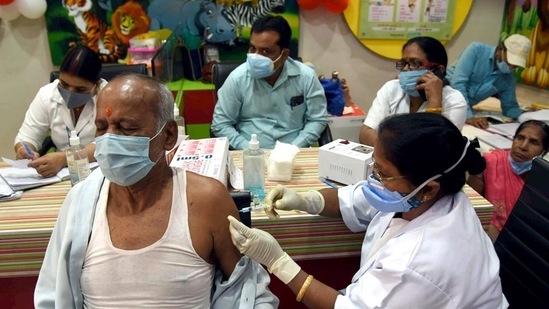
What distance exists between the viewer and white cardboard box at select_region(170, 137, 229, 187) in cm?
143

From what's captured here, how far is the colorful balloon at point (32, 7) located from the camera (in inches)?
120

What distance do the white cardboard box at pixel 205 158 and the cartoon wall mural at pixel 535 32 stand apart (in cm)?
289

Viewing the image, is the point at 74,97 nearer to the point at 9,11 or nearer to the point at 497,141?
the point at 9,11

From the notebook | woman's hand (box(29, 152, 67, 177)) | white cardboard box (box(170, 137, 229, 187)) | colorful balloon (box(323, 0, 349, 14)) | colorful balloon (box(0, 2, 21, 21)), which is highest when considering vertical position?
colorful balloon (box(323, 0, 349, 14))

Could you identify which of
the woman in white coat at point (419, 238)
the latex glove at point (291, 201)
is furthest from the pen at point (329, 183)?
the woman in white coat at point (419, 238)

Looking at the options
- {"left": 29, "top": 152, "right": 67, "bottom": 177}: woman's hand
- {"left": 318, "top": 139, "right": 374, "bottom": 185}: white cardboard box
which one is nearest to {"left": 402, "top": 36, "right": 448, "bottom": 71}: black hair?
{"left": 318, "top": 139, "right": 374, "bottom": 185}: white cardboard box

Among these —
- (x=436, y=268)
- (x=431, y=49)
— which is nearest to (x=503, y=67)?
(x=431, y=49)

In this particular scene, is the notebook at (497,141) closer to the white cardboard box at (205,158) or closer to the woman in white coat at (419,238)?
the woman in white coat at (419,238)

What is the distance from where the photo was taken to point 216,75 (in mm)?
2648

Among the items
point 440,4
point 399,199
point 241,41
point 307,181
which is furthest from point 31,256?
point 440,4

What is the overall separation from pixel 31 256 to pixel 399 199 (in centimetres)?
116

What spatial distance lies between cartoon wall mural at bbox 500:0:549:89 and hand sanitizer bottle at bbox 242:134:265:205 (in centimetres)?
287

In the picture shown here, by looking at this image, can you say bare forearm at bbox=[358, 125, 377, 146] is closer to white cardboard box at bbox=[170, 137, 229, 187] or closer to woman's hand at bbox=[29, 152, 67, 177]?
white cardboard box at bbox=[170, 137, 229, 187]

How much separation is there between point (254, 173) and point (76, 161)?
25.3 inches
